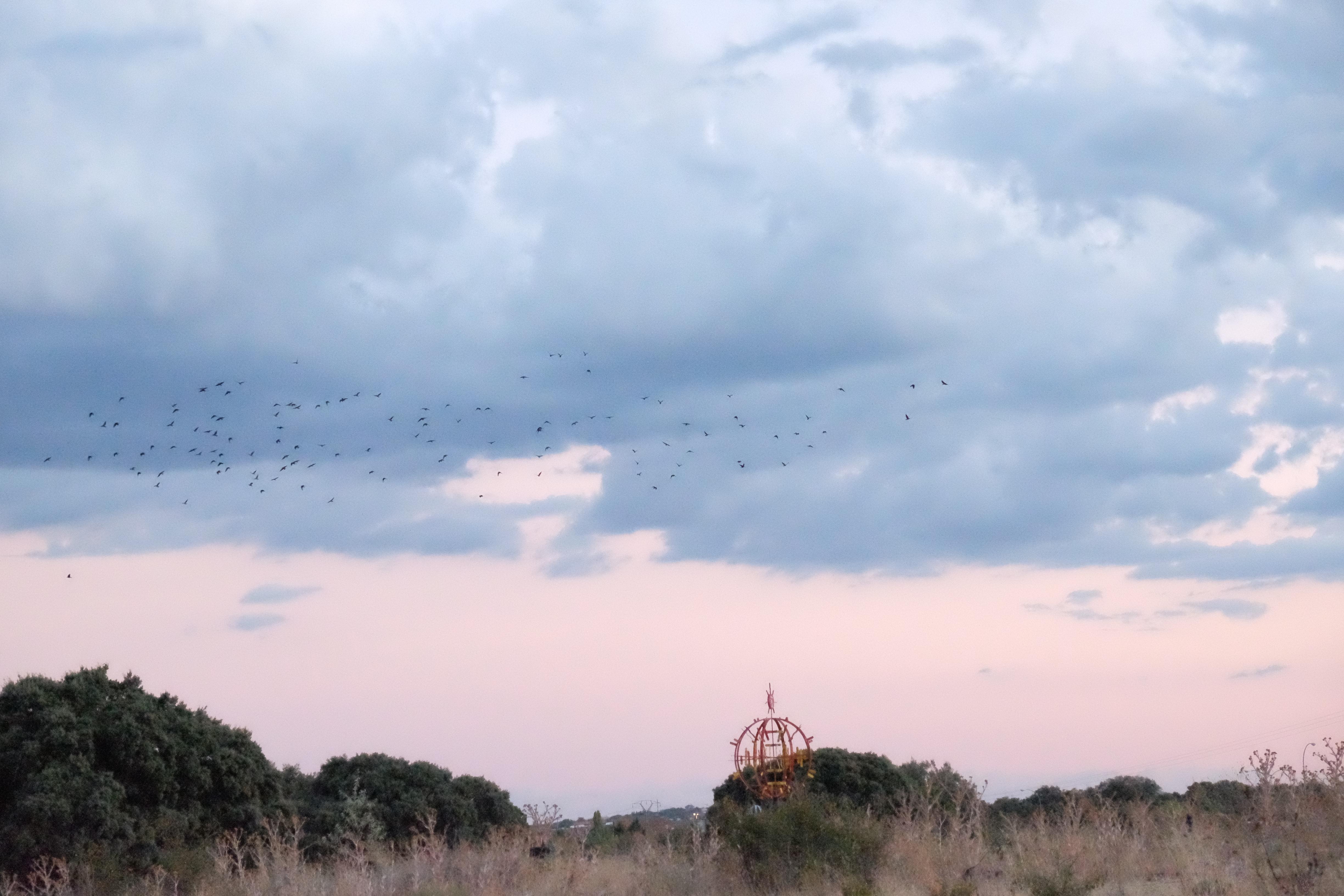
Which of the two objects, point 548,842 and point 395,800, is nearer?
point 548,842

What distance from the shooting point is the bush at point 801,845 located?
1953 centimetres

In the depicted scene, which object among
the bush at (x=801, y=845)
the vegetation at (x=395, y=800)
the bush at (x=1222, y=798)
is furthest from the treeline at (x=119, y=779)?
the bush at (x=1222, y=798)

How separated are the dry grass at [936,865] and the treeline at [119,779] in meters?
0.76

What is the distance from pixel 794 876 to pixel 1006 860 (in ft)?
11.1

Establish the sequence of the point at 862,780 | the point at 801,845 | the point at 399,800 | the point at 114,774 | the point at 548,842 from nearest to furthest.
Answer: the point at 801,845 → the point at 548,842 → the point at 114,774 → the point at 399,800 → the point at 862,780

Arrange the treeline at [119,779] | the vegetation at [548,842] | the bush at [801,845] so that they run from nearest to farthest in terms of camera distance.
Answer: the vegetation at [548,842] < the bush at [801,845] < the treeline at [119,779]

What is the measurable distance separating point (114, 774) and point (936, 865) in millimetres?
14640

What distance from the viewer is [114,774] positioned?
77.7ft

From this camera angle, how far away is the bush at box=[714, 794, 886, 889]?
19.5 meters

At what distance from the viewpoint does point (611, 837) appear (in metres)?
31.4

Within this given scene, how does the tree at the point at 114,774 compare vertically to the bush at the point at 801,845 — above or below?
above

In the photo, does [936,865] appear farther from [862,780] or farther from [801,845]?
[862,780]

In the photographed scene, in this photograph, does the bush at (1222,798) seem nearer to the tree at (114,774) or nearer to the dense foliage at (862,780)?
the dense foliage at (862,780)

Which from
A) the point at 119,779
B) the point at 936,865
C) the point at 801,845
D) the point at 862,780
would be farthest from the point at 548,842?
the point at 862,780
